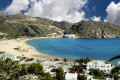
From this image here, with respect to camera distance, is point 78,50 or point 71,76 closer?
point 71,76

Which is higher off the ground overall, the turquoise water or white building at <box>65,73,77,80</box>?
the turquoise water

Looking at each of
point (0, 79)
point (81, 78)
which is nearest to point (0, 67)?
point (0, 79)

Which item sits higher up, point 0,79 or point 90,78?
point 0,79

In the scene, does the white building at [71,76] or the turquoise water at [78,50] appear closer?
the white building at [71,76]

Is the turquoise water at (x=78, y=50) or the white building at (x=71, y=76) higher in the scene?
the turquoise water at (x=78, y=50)

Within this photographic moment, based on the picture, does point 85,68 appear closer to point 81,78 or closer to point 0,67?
point 81,78

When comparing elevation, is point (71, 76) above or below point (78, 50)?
below

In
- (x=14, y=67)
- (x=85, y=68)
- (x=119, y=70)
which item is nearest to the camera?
(x=14, y=67)

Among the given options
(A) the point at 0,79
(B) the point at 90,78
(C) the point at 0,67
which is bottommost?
(B) the point at 90,78

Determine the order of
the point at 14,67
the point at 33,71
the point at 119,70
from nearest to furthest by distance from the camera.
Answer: the point at 14,67 < the point at 33,71 < the point at 119,70

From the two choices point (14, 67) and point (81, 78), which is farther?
point (81, 78)

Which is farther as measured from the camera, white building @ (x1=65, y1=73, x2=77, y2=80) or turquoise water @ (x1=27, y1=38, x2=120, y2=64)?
turquoise water @ (x1=27, y1=38, x2=120, y2=64)
